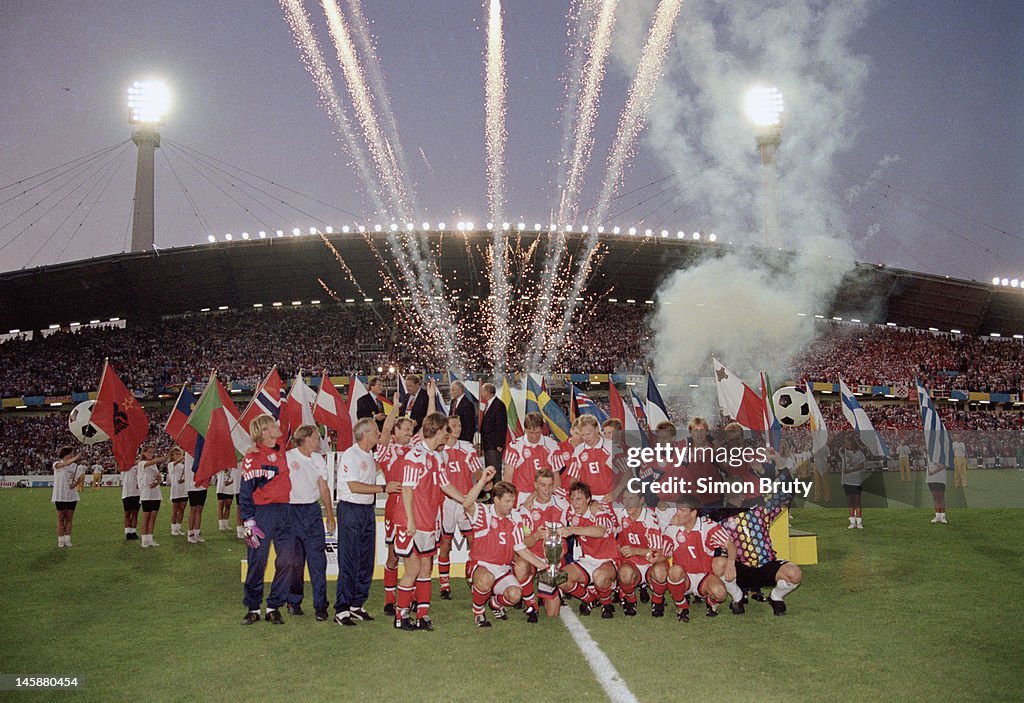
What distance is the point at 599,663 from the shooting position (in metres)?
6.30

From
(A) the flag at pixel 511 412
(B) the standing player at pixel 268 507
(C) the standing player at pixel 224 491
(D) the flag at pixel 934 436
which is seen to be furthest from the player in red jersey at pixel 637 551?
(C) the standing player at pixel 224 491

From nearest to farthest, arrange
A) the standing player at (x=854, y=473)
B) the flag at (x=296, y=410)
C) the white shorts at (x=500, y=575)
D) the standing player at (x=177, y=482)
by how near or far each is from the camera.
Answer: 1. the white shorts at (x=500, y=575)
2. the flag at (x=296, y=410)
3. the standing player at (x=854, y=473)
4. the standing player at (x=177, y=482)

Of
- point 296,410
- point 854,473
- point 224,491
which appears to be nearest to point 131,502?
point 224,491

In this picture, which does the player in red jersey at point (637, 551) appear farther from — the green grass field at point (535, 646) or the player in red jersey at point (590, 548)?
the green grass field at point (535, 646)

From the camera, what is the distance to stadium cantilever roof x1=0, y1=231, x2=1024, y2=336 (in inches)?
1673

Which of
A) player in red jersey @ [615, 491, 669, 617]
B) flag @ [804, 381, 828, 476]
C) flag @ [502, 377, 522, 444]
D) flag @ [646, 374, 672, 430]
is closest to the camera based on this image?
player in red jersey @ [615, 491, 669, 617]

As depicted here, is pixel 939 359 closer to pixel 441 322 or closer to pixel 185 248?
pixel 441 322

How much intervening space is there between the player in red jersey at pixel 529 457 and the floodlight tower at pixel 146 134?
176 feet

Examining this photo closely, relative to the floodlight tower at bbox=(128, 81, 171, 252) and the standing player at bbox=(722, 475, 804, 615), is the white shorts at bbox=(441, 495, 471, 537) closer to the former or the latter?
the standing player at bbox=(722, 475, 804, 615)

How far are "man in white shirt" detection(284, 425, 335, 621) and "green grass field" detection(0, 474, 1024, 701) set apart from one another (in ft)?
1.45

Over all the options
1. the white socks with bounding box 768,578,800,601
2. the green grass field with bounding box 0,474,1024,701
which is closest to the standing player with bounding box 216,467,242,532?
the green grass field with bounding box 0,474,1024,701

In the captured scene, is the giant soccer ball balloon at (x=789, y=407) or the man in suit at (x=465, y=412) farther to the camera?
the giant soccer ball balloon at (x=789, y=407)

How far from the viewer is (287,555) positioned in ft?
25.5

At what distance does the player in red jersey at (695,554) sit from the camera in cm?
771
